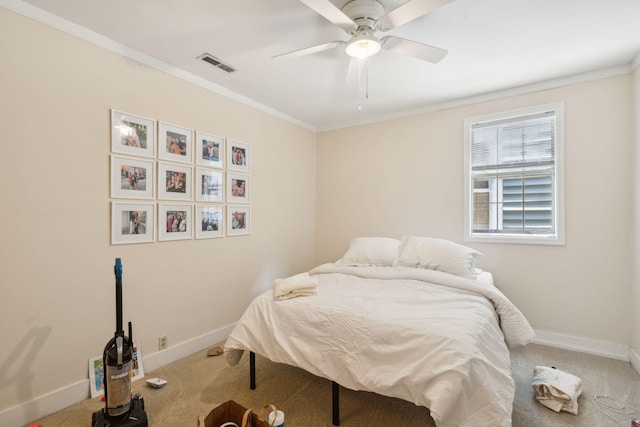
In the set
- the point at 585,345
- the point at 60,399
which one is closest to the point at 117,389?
the point at 60,399

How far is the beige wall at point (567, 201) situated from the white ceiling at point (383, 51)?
1.27 ft

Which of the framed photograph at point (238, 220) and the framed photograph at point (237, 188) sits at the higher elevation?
the framed photograph at point (237, 188)

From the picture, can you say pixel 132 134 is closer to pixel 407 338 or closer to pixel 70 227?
pixel 70 227

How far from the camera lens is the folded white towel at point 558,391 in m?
1.92

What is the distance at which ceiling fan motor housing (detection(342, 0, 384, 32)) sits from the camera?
1.78 metres

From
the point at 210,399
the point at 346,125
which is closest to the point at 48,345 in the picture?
the point at 210,399

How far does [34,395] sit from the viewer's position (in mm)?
1884

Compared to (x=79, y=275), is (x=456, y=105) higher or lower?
higher

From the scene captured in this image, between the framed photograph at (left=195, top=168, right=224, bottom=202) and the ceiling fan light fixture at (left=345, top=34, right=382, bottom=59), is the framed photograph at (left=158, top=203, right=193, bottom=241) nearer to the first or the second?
the framed photograph at (left=195, top=168, right=224, bottom=202)

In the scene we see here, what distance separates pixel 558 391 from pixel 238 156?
130 inches

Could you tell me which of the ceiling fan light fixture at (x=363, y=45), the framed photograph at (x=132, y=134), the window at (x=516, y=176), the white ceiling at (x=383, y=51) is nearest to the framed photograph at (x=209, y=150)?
the framed photograph at (x=132, y=134)

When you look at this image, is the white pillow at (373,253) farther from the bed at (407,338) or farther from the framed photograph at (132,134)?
the framed photograph at (132,134)

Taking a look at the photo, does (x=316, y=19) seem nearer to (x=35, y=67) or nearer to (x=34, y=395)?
(x=35, y=67)

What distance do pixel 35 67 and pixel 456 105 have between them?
3.69 meters
